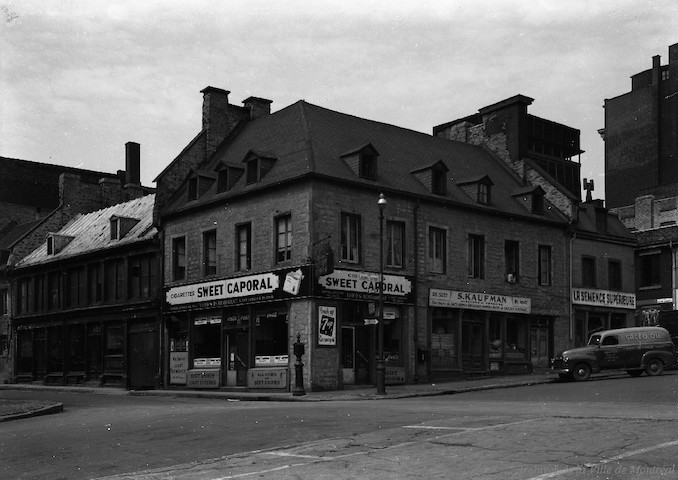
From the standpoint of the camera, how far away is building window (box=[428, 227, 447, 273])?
3572cm

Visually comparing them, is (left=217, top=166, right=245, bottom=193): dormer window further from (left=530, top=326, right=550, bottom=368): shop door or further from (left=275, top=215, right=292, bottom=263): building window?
(left=530, top=326, right=550, bottom=368): shop door

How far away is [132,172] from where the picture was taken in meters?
59.1

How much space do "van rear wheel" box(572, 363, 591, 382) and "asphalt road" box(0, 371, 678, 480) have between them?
12.0 meters

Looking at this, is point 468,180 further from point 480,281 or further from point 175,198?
point 175,198

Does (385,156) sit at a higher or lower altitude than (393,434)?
higher

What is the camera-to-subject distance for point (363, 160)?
34.1 meters

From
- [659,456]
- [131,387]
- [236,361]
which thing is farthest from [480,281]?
[659,456]

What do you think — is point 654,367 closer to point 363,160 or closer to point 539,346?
point 539,346

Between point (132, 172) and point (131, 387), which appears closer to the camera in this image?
point (131, 387)

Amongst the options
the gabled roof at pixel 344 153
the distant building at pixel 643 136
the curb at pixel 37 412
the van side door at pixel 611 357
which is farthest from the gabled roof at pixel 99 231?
the distant building at pixel 643 136

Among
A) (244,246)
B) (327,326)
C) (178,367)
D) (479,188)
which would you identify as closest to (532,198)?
(479,188)

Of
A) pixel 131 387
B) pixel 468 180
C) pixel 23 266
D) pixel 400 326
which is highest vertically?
pixel 468 180

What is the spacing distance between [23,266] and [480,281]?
26.0 meters

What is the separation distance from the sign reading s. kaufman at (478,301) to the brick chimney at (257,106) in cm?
1266
